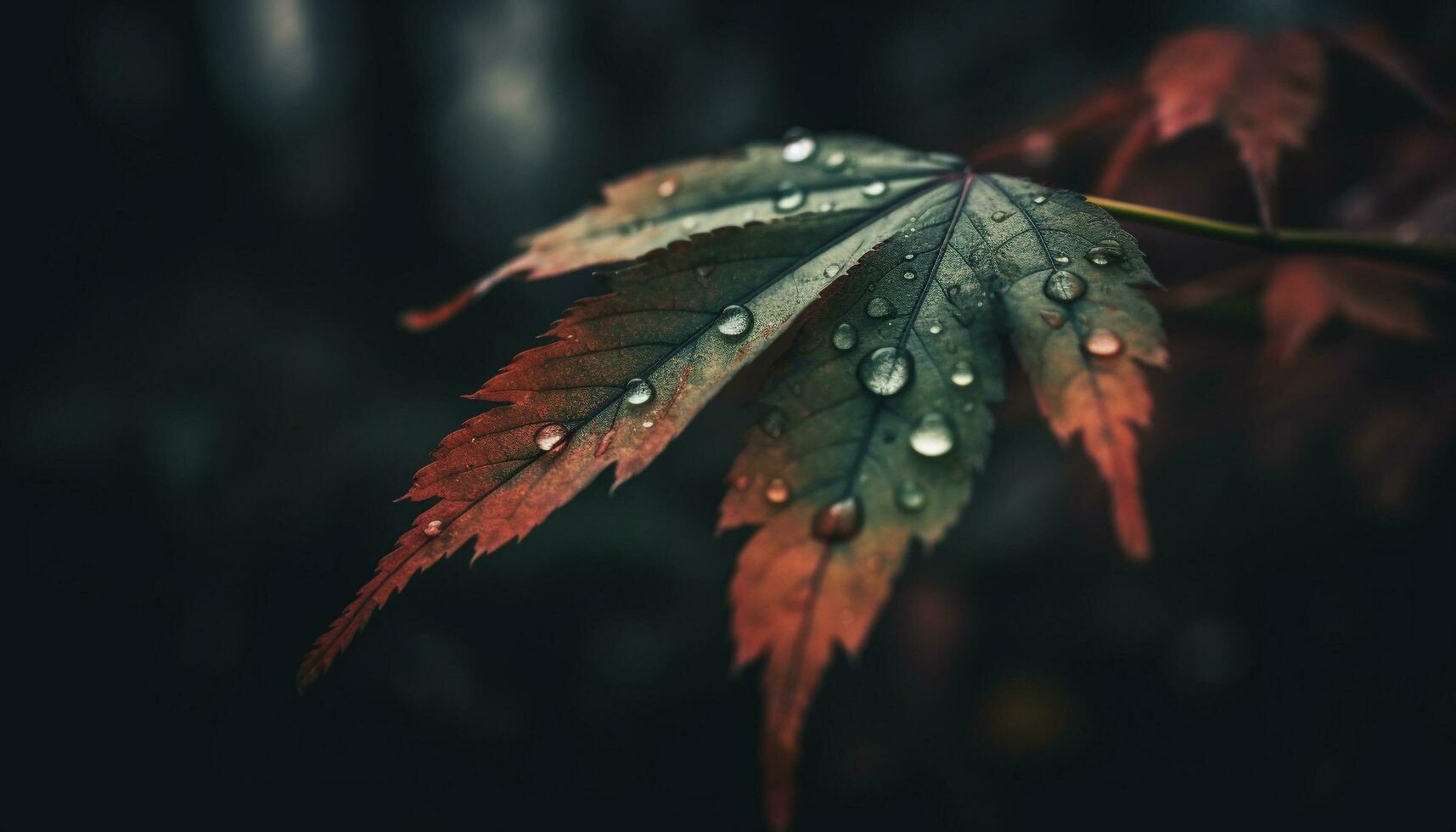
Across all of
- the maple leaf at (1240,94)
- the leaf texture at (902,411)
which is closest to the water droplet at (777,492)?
the leaf texture at (902,411)

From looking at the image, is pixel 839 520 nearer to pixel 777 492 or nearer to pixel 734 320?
pixel 777 492

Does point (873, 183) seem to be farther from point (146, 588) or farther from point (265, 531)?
point (146, 588)

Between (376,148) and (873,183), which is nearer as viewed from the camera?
(873,183)

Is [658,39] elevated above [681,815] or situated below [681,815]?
above

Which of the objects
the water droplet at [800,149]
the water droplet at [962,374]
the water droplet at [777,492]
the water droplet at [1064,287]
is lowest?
the water droplet at [777,492]

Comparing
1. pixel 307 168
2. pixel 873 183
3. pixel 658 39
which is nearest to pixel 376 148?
pixel 307 168

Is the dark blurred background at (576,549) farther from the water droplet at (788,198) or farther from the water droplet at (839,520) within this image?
the water droplet at (839,520)
